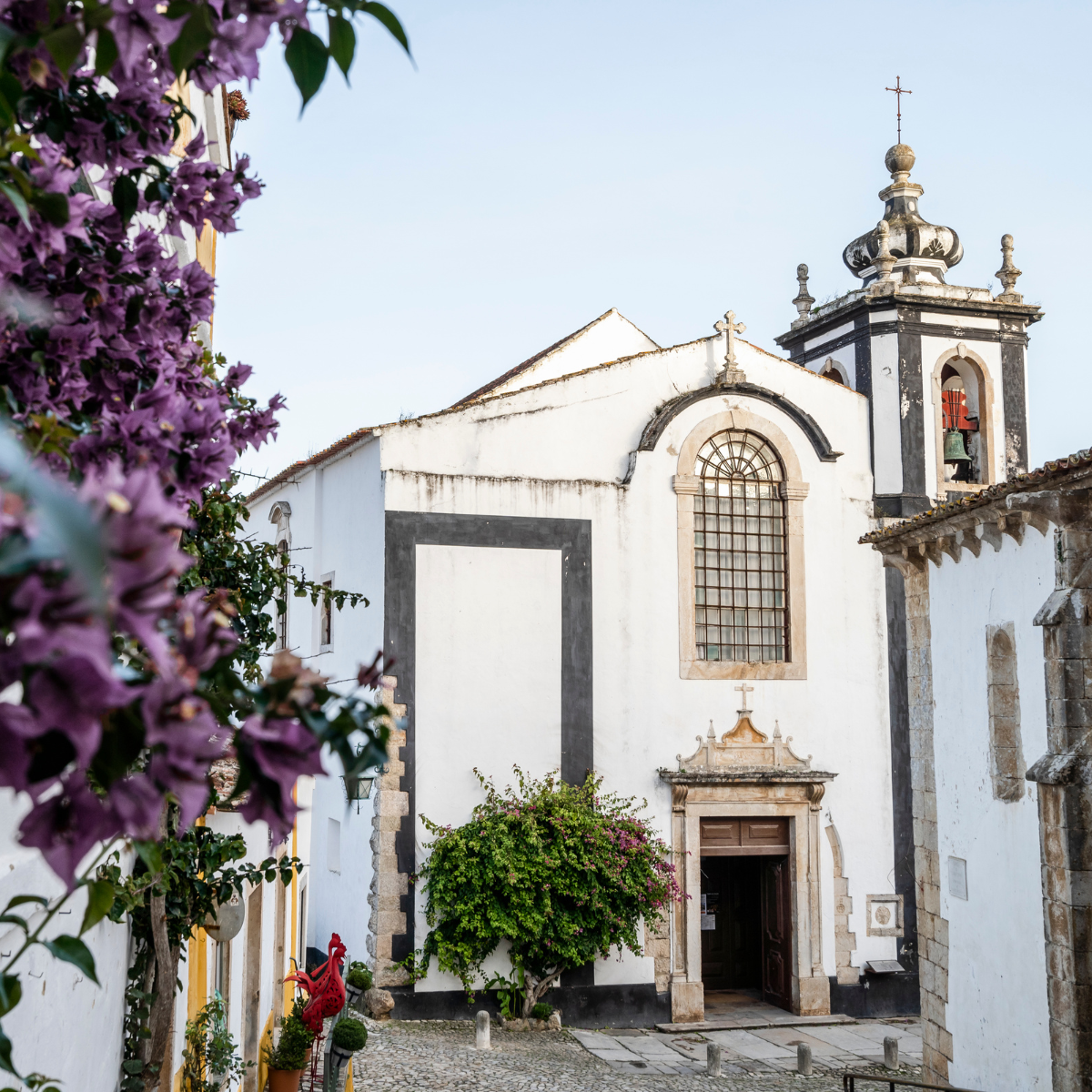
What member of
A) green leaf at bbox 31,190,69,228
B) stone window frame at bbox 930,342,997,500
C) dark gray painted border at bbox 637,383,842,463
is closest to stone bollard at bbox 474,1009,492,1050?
dark gray painted border at bbox 637,383,842,463

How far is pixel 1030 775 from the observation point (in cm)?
1057

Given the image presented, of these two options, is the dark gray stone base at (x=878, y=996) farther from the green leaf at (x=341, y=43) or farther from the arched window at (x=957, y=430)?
the green leaf at (x=341, y=43)

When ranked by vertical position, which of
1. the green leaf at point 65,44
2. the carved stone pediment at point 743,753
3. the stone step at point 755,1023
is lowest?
the stone step at point 755,1023

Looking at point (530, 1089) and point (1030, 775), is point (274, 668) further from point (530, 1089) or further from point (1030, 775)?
point (530, 1089)

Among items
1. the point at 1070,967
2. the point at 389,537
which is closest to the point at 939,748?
the point at 1070,967

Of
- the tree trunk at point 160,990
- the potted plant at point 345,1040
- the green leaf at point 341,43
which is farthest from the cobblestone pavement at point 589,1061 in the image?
the green leaf at point 341,43

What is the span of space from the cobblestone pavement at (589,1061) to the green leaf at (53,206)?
11.9m

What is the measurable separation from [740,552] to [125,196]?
16.2 meters

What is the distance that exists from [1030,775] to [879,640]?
7.52 metres

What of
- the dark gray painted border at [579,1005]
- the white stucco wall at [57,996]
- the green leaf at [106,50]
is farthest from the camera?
the dark gray painted border at [579,1005]

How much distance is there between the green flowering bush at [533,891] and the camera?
50.4 ft

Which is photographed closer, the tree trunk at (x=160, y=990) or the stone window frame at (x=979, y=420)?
the tree trunk at (x=160, y=990)

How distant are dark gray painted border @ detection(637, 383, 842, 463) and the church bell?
1.65 meters

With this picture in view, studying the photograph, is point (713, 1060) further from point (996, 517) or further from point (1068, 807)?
point (996, 517)
